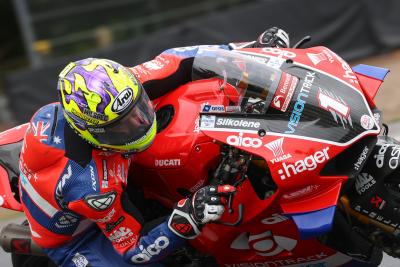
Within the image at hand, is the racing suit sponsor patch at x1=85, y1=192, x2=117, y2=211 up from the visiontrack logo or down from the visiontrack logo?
down

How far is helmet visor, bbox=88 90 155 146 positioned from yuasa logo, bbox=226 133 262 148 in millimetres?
481

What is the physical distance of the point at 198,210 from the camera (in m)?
3.32

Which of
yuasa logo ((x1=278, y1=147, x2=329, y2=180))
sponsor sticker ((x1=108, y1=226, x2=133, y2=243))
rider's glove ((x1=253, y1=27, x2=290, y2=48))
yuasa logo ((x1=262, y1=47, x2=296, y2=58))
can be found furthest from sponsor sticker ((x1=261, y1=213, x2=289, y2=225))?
rider's glove ((x1=253, y1=27, x2=290, y2=48))

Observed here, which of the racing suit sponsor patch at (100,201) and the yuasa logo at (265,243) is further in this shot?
the yuasa logo at (265,243)

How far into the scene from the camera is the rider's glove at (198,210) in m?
3.27

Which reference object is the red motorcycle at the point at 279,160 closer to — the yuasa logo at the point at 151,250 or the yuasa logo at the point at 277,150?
the yuasa logo at the point at 277,150

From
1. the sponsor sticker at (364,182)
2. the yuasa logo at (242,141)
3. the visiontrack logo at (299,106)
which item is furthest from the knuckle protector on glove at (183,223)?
the sponsor sticker at (364,182)

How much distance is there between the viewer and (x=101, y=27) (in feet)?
41.5

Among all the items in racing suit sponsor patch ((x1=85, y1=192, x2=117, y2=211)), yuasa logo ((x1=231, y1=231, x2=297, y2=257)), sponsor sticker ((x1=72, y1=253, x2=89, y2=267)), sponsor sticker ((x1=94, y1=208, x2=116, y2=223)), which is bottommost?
sponsor sticker ((x1=72, y1=253, x2=89, y2=267))

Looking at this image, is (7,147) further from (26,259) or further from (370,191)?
(370,191)

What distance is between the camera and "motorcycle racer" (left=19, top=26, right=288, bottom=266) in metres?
3.40

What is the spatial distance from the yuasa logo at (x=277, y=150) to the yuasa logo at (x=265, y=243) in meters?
0.62

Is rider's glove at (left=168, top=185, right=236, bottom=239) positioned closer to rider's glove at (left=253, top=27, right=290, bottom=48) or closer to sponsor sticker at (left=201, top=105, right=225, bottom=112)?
sponsor sticker at (left=201, top=105, right=225, bottom=112)

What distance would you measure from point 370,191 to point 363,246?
32 centimetres
